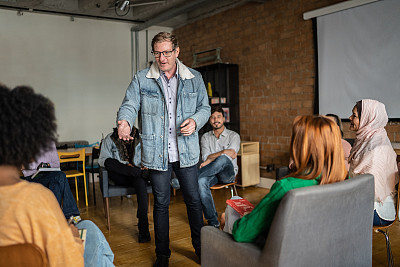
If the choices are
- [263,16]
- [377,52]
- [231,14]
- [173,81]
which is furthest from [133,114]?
[231,14]

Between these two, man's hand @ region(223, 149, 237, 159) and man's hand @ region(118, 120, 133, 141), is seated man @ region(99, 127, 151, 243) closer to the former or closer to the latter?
man's hand @ region(223, 149, 237, 159)

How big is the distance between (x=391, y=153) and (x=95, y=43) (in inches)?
244

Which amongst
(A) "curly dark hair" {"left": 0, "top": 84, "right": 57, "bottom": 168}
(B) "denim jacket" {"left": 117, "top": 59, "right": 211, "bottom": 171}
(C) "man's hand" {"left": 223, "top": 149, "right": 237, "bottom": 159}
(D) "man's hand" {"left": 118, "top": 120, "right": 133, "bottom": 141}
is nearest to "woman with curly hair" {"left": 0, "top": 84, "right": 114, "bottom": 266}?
(A) "curly dark hair" {"left": 0, "top": 84, "right": 57, "bottom": 168}

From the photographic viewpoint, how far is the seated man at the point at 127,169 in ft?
11.5

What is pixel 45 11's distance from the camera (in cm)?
682

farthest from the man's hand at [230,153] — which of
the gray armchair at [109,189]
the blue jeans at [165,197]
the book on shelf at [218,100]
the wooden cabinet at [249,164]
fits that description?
the book on shelf at [218,100]

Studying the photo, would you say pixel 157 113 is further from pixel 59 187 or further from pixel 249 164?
pixel 249 164

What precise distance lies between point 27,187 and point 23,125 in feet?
0.64

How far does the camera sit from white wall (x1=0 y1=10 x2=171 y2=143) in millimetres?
6605

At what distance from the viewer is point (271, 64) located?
5836mm

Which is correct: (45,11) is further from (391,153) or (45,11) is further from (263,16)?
(391,153)

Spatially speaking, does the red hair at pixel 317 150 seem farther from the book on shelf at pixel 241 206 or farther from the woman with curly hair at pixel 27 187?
the woman with curly hair at pixel 27 187

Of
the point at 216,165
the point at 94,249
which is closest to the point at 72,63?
the point at 216,165

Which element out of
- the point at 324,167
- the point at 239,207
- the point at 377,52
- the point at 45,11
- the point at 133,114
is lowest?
the point at 239,207
